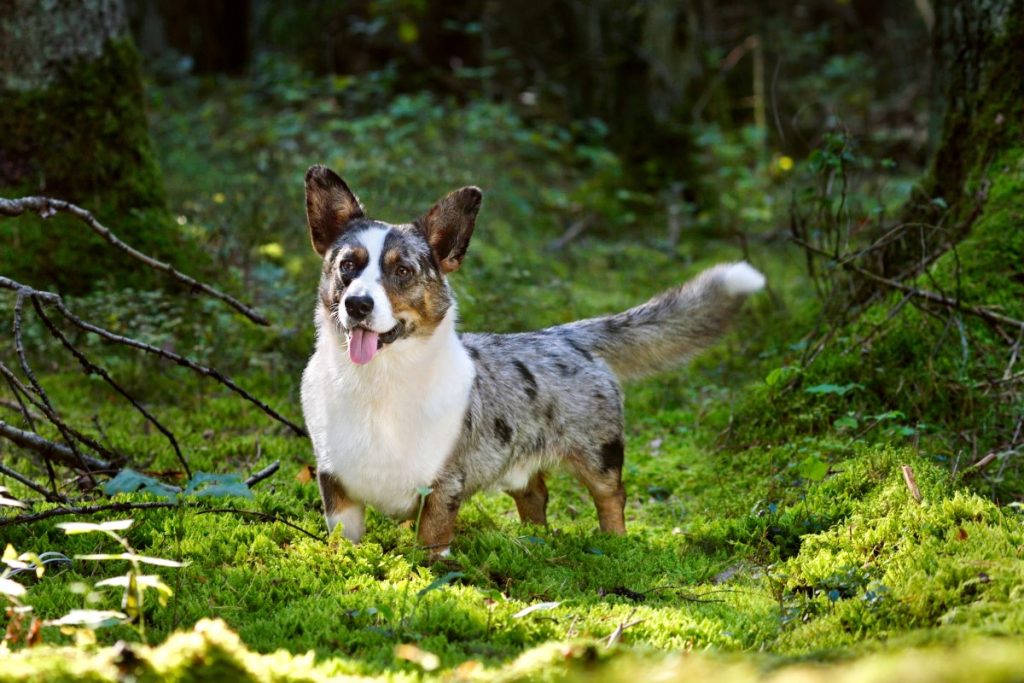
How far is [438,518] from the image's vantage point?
15.8 ft

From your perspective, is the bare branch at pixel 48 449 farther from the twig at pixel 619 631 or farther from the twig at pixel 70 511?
the twig at pixel 619 631

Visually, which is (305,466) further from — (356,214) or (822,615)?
(822,615)

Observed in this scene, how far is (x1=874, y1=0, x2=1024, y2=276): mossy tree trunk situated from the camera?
6.61 metres

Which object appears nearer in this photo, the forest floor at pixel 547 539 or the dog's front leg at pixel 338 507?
the forest floor at pixel 547 539

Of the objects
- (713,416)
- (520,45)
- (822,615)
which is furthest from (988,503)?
(520,45)

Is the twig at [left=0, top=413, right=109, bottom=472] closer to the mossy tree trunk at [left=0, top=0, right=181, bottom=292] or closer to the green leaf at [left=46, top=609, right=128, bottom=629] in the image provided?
the green leaf at [left=46, top=609, right=128, bottom=629]

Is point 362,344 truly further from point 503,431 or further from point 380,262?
point 503,431

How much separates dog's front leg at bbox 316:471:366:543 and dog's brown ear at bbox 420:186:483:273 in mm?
1091

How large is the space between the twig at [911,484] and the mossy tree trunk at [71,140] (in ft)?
17.1

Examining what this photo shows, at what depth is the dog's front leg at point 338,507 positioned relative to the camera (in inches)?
189

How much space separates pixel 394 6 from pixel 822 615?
41.1 feet

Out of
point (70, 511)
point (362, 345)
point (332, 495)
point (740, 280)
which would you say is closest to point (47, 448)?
point (70, 511)

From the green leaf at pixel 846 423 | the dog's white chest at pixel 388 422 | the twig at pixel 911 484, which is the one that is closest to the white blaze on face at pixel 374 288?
the dog's white chest at pixel 388 422

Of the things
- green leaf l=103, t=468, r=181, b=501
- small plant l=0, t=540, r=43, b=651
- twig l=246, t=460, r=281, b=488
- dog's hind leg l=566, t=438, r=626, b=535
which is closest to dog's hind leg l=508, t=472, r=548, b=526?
dog's hind leg l=566, t=438, r=626, b=535
